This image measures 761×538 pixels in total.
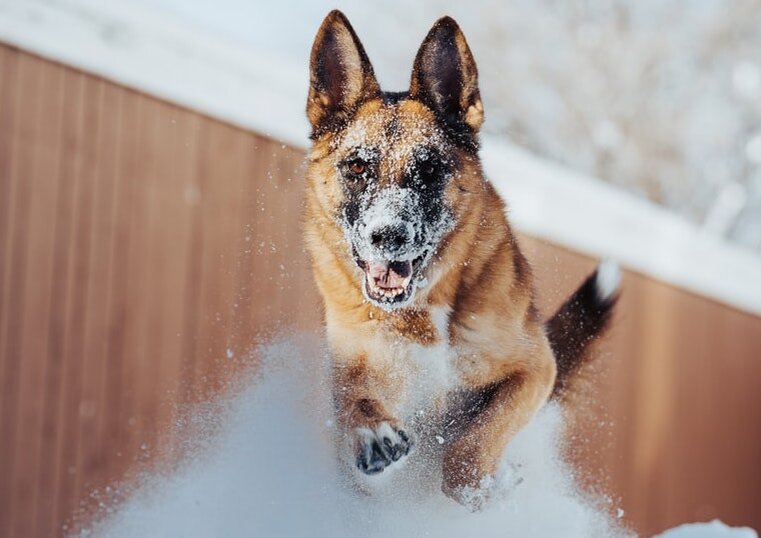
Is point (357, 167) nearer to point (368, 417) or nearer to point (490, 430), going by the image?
point (368, 417)

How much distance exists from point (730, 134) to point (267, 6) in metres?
1.71

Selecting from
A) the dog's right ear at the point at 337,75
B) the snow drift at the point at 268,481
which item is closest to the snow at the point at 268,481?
the snow drift at the point at 268,481

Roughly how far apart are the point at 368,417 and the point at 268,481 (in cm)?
28

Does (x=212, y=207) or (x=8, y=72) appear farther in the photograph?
(x=212, y=207)

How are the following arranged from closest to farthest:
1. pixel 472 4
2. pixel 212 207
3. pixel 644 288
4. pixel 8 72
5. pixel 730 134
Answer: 1. pixel 8 72
2. pixel 212 207
3. pixel 472 4
4. pixel 644 288
5. pixel 730 134

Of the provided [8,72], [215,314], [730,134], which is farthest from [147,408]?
[730,134]

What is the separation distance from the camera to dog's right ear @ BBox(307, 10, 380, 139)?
190 cm

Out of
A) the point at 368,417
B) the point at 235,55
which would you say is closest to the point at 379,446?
the point at 368,417

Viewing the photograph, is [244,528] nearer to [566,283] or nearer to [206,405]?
[206,405]

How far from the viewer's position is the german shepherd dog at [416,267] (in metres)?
1.86

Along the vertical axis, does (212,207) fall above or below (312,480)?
above

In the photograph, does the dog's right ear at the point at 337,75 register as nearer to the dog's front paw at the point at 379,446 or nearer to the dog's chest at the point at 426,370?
the dog's chest at the point at 426,370

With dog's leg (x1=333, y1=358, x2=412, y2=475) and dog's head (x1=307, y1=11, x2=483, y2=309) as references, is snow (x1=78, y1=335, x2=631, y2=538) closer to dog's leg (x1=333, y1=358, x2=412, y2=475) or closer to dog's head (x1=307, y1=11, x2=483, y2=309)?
dog's leg (x1=333, y1=358, x2=412, y2=475)

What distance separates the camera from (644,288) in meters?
2.63
